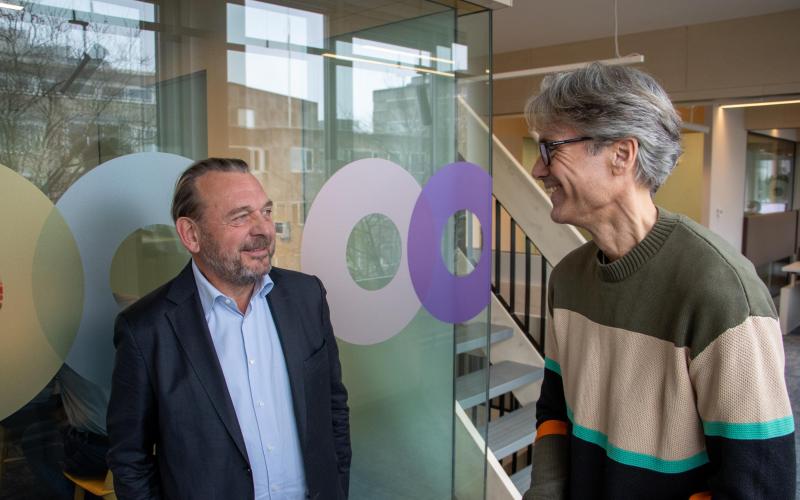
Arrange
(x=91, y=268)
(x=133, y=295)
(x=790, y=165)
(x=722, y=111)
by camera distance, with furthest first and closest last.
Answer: (x=790, y=165)
(x=722, y=111)
(x=133, y=295)
(x=91, y=268)

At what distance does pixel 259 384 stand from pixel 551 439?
28.0 inches

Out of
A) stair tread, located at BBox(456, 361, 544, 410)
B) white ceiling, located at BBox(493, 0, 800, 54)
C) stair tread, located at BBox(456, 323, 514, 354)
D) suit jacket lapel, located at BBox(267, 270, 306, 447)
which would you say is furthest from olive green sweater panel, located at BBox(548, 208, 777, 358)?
white ceiling, located at BBox(493, 0, 800, 54)

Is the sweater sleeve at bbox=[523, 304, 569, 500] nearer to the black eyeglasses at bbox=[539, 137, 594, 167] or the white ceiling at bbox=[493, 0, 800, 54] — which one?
the black eyeglasses at bbox=[539, 137, 594, 167]

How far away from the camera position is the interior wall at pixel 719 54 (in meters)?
5.66

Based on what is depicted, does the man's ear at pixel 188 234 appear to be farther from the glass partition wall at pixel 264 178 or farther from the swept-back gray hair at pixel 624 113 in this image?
the swept-back gray hair at pixel 624 113

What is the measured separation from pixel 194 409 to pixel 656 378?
3.28 feet

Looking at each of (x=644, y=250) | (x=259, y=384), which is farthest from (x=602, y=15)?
(x=259, y=384)

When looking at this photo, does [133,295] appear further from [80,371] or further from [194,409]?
[194,409]

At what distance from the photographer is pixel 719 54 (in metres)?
5.96

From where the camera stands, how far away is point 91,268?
5.16 ft

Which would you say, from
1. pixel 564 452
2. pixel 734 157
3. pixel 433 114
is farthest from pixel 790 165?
pixel 564 452

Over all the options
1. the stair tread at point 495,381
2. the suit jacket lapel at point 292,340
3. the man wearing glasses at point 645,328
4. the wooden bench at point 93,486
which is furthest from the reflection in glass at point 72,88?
the stair tread at point 495,381

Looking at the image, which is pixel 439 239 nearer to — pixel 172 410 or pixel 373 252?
pixel 373 252

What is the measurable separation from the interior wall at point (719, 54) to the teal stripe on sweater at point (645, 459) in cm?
507
